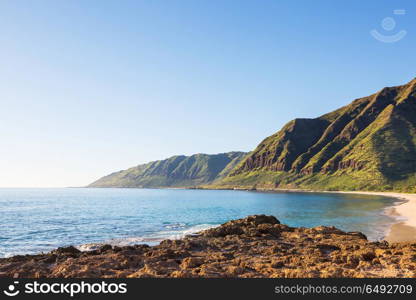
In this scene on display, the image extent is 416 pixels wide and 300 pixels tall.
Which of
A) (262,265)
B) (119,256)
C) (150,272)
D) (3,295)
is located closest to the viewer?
(3,295)

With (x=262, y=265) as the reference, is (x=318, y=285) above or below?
above

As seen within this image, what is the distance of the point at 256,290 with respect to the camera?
11195mm

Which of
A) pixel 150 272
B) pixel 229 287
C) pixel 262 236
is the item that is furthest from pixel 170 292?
pixel 262 236

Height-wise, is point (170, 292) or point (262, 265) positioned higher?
point (170, 292)

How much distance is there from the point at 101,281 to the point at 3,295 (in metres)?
3.06

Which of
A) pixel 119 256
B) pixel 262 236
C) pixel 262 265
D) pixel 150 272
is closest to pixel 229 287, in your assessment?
pixel 150 272

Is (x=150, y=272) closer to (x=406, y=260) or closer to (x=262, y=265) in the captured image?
(x=262, y=265)

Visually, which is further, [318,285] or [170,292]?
[318,285]

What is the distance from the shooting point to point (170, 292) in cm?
1037

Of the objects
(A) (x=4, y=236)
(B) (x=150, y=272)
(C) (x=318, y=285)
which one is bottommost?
(A) (x=4, y=236)

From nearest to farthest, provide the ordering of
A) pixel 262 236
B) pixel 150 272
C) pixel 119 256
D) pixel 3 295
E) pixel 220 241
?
pixel 3 295
pixel 150 272
pixel 119 256
pixel 220 241
pixel 262 236

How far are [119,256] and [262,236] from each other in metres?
19.4

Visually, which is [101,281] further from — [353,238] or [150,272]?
[353,238]

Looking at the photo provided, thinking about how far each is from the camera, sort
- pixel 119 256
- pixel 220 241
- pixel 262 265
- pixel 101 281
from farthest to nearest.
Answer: pixel 220 241 → pixel 119 256 → pixel 262 265 → pixel 101 281
